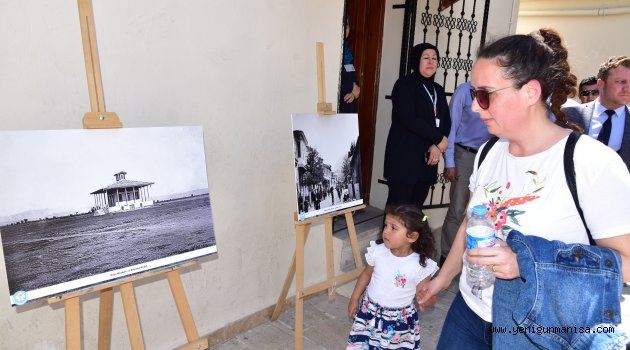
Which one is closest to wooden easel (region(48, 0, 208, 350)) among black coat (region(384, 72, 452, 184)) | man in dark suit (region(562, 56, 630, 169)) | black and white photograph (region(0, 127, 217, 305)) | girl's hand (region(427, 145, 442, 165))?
black and white photograph (region(0, 127, 217, 305))

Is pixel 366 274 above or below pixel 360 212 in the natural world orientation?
above

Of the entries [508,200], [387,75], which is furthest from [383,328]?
[387,75]

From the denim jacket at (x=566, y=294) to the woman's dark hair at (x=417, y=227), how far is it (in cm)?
103

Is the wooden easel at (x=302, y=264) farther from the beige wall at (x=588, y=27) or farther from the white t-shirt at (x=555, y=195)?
the beige wall at (x=588, y=27)

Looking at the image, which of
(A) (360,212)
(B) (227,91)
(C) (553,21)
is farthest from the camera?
(C) (553,21)

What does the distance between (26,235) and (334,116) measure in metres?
1.84

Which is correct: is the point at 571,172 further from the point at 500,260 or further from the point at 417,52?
the point at 417,52

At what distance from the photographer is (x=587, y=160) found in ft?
3.59

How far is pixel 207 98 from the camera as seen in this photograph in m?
2.39

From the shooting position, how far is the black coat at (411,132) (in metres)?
3.14

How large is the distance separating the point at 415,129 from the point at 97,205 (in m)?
2.28

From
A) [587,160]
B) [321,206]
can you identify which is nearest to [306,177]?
[321,206]

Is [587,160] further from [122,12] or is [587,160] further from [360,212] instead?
[360,212]

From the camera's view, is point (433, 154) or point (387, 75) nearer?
point (433, 154)
